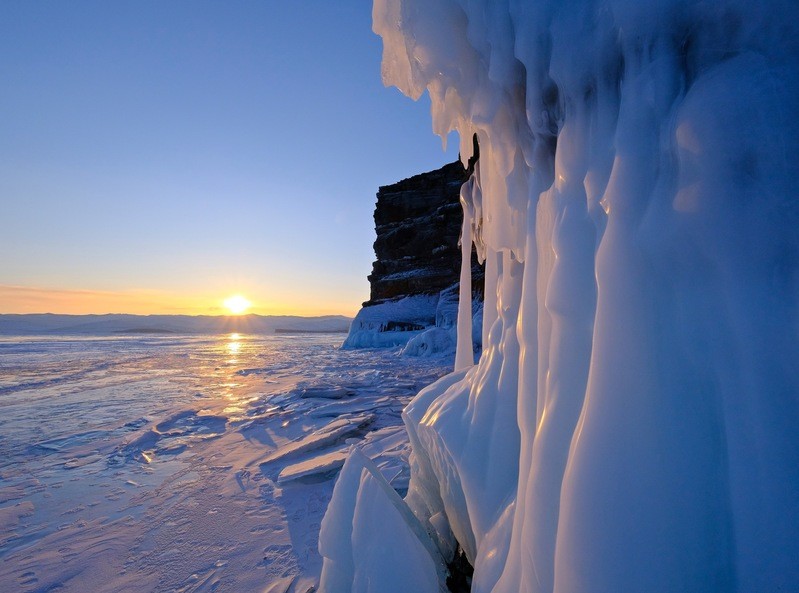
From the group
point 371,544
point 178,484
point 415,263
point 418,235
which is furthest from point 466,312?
point 418,235

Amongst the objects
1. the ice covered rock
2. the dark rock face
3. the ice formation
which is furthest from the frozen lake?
the dark rock face

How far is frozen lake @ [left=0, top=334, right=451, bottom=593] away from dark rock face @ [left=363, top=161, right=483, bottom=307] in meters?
20.5

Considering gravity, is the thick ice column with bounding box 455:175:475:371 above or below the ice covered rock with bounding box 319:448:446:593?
above

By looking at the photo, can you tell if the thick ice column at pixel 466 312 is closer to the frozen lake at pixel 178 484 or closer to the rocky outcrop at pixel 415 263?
the frozen lake at pixel 178 484

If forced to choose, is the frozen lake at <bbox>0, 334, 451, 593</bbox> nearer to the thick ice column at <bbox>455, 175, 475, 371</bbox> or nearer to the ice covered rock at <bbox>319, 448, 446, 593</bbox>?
the ice covered rock at <bbox>319, 448, 446, 593</bbox>

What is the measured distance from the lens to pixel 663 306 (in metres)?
0.80

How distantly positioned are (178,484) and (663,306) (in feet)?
11.6

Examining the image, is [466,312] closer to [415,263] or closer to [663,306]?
[663,306]

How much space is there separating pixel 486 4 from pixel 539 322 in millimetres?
1174

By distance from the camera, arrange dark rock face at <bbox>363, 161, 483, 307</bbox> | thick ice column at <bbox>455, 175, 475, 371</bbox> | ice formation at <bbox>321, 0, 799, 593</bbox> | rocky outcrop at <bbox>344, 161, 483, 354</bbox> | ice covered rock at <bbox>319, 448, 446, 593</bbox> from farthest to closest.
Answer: dark rock face at <bbox>363, 161, 483, 307</bbox> → rocky outcrop at <bbox>344, 161, 483, 354</bbox> → thick ice column at <bbox>455, 175, 475, 371</bbox> → ice covered rock at <bbox>319, 448, 446, 593</bbox> → ice formation at <bbox>321, 0, 799, 593</bbox>

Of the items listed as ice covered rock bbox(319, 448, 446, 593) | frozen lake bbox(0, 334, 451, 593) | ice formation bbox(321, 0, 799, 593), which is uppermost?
ice formation bbox(321, 0, 799, 593)

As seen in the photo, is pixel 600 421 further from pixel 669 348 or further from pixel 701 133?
pixel 701 133

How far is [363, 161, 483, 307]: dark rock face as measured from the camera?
26.8 m

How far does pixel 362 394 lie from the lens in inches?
250
